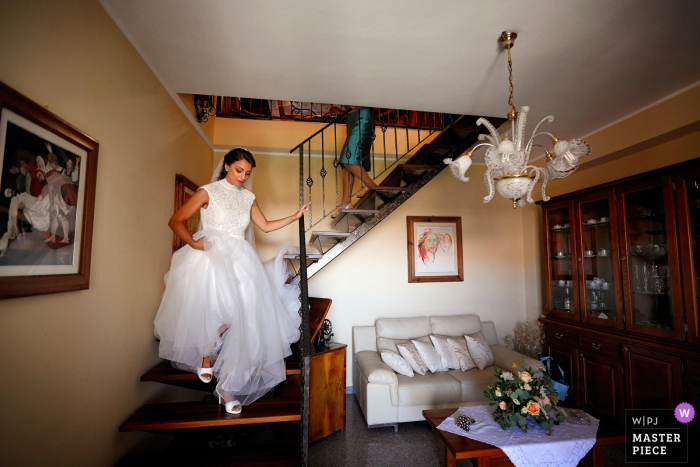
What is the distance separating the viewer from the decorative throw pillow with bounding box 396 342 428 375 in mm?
3480

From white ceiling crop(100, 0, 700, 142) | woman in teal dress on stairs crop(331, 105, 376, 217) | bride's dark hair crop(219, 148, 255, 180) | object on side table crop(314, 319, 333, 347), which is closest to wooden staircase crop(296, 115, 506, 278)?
woman in teal dress on stairs crop(331, 105, 376, 217)

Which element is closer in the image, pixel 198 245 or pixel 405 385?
pixel 198 245

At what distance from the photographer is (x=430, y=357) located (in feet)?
11.8

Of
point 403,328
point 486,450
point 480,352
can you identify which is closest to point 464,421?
point 486,450

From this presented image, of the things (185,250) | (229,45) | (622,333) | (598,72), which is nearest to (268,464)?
(185,250)

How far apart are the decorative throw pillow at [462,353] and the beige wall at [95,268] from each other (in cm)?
291

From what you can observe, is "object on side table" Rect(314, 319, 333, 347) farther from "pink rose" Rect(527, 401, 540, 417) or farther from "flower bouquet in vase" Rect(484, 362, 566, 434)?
"pink rose" Rect(527, 401, 540, 417)

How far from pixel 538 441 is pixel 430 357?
1.54 m

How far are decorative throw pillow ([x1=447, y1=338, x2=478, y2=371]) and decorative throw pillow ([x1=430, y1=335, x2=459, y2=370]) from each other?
0.13ft

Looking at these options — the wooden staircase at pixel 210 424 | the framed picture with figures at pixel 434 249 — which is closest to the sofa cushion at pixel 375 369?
the framed picture with figures at pixel 434 249

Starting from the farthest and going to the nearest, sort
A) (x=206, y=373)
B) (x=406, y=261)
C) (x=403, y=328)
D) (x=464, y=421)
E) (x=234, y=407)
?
(x=406, y=261), (x=403, y=328), (x=464, y=421), (x=206, y=373), (x=234, y=407)

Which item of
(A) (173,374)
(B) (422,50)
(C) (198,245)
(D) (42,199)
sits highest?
(B) (422,50)

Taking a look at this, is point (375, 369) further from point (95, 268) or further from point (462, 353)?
point (95, 268)

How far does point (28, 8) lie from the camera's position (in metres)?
1.29
